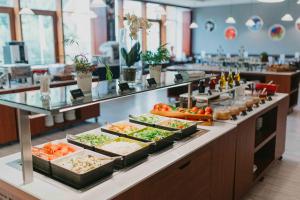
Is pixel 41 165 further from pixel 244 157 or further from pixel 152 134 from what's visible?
pixel 244 157

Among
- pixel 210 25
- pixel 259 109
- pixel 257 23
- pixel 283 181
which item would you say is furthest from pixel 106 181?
pixel 210 25

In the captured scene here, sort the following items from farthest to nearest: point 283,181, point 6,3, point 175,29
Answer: point 175,29 < point 6,3 < point 283,181

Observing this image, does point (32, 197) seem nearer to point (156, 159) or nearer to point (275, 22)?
point (156, 159)

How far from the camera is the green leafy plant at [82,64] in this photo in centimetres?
190

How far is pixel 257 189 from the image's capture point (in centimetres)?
298

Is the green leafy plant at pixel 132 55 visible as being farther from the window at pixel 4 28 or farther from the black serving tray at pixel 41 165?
the window at pixel 4 28

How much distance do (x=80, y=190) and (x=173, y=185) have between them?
59 centimetres

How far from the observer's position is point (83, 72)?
6.29 feet

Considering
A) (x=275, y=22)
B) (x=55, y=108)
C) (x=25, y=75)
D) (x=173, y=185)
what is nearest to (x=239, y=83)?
(x=173, y=185)

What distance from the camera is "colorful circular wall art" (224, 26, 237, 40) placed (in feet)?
38.7

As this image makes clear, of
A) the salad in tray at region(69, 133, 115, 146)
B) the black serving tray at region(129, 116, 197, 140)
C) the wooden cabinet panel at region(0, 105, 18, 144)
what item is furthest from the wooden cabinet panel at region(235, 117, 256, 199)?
the wooden cabinet panel at region(0, 105, 18, 144)

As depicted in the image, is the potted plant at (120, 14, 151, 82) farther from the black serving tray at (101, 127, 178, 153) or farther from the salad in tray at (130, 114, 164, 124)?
the black serving tray at (101, 127, 178, 153)

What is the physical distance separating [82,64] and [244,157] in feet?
5.43

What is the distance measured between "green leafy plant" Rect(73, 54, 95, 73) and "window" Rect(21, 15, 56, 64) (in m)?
5.66
